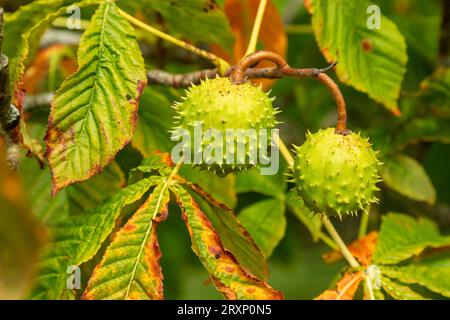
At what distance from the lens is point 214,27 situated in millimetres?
2117

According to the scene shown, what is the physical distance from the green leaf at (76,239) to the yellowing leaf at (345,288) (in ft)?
1.58

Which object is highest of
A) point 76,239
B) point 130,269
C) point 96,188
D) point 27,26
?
point 27,26

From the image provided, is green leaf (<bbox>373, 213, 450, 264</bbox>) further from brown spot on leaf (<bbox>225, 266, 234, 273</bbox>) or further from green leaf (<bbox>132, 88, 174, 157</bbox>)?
green leaf (<bbox>132, 88, 174, 157</bbox>)

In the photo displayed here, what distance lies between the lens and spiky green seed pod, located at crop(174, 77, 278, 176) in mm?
1648

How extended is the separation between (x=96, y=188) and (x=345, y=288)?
700 millimetres

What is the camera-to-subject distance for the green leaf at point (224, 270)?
1.61m

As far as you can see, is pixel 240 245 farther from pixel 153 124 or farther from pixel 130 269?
pixel 153 124

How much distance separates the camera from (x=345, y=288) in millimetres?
1881

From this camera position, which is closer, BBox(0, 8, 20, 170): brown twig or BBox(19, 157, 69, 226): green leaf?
BBox(0, 8, 20, 170): brown twig

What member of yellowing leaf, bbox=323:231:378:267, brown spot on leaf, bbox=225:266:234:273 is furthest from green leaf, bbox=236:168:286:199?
brown spot on leaf, bbox=225:266:234:273

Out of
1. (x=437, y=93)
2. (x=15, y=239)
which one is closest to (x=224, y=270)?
(x=437, y=93)

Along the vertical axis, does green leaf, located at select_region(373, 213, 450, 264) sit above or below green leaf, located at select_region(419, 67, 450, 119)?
below

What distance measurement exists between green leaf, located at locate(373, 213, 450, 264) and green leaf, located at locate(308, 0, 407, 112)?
32 centimetres
